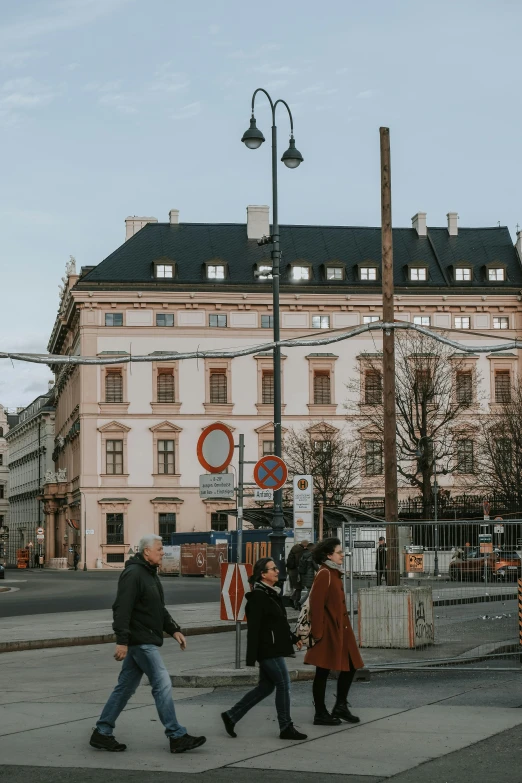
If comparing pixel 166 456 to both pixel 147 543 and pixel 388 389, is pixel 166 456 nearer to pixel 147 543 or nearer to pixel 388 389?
pixel 388 389

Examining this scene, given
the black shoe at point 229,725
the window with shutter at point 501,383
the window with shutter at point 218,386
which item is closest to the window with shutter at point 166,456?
the window with shutter at point 218,386

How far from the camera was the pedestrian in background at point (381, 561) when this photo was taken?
59.1 feet

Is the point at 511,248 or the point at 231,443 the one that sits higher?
the point at 511,248

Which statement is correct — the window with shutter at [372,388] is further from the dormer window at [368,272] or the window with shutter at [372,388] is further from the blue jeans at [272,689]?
the blue jeans at [272,689]

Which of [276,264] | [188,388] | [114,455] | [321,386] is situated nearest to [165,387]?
[188,388]

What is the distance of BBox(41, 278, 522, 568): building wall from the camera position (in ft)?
250

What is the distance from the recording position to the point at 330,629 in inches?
445

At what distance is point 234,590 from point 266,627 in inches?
158

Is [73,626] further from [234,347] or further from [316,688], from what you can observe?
[234,347]

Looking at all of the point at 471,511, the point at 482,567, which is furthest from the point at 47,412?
the point at 482,567

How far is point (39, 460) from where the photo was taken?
121 m

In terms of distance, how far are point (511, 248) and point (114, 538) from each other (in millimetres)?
32355

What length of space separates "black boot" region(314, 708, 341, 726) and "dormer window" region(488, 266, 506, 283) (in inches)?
2824

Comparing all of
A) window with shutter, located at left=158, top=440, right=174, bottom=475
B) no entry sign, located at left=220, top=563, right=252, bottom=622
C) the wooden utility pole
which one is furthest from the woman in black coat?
window with shutter, located at left=158, top=440, right=174, bottom=475
